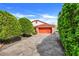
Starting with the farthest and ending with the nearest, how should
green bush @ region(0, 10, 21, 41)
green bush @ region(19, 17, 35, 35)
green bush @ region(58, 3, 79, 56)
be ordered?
green bush @ region(0, 10, 21, 41) < green bush @ region(19, 17, 35, 35) < green bush @ region(58, 3, 79, 56)

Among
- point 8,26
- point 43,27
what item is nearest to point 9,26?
point 8,26

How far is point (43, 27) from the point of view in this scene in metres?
4.66

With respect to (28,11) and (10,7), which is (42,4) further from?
(10,7)

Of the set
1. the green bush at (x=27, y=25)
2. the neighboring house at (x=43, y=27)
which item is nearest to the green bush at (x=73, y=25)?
the neighboring house at (x=43, y=27)

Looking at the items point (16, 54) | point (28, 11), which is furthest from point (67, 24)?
point (16, 54)

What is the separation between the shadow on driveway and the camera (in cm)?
436

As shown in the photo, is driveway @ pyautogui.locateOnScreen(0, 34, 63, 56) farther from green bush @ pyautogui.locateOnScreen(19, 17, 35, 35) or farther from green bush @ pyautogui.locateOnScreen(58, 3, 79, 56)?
green bush @ pyautogui.locateOnScreen(58, 3, 79, 56)

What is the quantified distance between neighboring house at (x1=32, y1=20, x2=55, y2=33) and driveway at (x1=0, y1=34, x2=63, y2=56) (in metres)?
0.12

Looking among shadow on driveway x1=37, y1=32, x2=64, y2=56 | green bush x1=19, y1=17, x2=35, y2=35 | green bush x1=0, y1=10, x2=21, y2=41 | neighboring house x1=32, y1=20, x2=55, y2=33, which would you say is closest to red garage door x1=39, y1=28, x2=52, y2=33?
neighboring house x1=32, y1=20, x2=55, y2=33

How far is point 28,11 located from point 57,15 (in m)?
0.65

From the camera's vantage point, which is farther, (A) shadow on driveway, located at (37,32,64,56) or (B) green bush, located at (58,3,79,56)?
(A) shadow on driveway, located at (37,32,64,56)

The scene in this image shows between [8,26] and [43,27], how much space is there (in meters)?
1.02

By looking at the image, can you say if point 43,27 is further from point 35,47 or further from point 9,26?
point 9,26

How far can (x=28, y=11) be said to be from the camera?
438 centimetres
